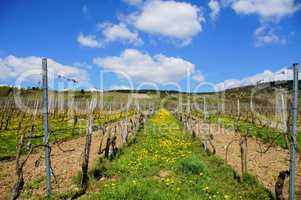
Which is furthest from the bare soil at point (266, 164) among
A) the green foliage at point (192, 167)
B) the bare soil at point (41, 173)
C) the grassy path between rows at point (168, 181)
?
the bare soil at point (41, 173)

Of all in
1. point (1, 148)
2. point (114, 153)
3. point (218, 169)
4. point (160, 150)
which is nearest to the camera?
point (218, 169)

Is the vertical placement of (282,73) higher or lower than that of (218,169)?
higher

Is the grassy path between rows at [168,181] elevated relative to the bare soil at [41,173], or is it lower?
elevated

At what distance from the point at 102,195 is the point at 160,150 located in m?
7.77

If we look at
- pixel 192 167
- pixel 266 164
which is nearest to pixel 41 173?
pixel 192 167

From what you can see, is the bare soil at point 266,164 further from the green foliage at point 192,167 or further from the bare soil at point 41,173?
the bare soil at point 41,173

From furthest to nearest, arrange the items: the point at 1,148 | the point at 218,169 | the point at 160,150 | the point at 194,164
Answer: the point at 1,148 < the point at 160,150 < the point at 218,169 < the point at 194,164

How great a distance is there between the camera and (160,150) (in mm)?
15562

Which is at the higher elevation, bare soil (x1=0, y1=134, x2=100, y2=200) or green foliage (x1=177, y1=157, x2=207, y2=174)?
→ green foliage (x1=177, y1=157, x2=207, y2=174)

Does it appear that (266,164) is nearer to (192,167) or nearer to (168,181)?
(192,167)

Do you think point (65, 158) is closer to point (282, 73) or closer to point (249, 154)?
point (249, 154)

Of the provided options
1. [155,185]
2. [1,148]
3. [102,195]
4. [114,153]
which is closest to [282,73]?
[155,185]

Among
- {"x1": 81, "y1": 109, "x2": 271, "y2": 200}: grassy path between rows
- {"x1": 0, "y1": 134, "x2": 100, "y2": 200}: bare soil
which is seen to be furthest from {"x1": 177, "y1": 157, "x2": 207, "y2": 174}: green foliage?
{"x1": 0, "y1": 134, "x2": 100, "y2": 200}: bare soil

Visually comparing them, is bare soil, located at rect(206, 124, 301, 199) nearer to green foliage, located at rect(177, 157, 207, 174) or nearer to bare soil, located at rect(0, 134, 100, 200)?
green foliage, located at rect(177, 157, 207, 174)
